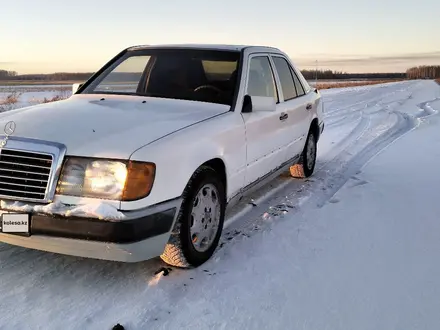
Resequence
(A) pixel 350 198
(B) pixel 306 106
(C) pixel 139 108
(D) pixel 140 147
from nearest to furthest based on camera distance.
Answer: (D) pixel 140 147 < (C) pixel 139 108 < (A) pixel 350 198 < (B) pixel 306 106

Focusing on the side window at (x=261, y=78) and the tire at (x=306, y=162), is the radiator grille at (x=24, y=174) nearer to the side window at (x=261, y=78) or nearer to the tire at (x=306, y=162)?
the side window at (x=261, y=78)

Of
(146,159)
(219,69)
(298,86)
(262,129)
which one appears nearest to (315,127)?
(298,86)

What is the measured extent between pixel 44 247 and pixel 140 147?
0.87m

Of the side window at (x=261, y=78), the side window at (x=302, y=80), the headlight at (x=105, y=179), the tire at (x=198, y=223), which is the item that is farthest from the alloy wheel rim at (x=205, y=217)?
the side window at (x=302, y=80)

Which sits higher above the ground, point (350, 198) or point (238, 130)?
point (238, 130)

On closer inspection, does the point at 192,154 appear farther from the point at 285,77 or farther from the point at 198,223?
the point at 285,77

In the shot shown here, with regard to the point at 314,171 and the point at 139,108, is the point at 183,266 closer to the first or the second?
the point at 139,108

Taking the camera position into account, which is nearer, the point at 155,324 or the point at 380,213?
the point at 155,324

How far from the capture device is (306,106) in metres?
5.92

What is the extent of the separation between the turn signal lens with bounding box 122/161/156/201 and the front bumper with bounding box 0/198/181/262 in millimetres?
103

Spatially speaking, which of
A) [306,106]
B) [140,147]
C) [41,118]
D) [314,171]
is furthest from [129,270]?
[314,171]

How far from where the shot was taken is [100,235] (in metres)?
2.75

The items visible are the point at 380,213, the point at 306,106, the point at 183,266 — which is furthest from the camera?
the point at 306,106

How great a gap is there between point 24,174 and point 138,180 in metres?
0.72
